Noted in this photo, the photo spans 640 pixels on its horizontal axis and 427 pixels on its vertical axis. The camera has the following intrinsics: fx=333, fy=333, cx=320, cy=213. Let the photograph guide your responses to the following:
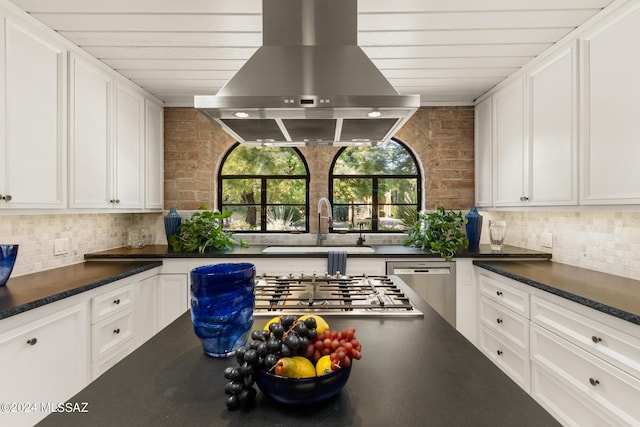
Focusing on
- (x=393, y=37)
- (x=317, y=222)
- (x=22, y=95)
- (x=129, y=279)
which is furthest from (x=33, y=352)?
(x=393, y=37)

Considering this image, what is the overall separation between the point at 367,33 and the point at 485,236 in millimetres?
2353

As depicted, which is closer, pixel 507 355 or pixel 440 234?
pixel 507 355

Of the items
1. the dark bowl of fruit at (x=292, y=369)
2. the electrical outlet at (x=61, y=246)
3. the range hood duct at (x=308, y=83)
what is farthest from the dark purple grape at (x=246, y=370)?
the electrical outlet at (x=61, y=246)

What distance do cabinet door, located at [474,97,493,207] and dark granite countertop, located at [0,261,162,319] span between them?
2.99 m

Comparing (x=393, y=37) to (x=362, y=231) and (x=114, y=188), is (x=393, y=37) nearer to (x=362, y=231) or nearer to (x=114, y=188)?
(x=362, y=231)

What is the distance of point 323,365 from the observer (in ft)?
2.14

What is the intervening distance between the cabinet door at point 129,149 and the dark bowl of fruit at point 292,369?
2497mm

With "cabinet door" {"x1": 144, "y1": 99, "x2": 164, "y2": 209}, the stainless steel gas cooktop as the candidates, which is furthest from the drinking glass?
"cabinet door" {"x1": 144, "y1": 99, "x2": 164, "y2": 209}

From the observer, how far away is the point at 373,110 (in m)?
1.47

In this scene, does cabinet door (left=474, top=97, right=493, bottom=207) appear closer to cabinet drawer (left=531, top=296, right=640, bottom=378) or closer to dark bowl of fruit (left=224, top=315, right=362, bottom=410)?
cabinet drawer (left=531, top=296, right=640, bottom=378)

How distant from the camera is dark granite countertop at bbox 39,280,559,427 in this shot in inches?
24.4

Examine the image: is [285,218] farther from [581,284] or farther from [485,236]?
[581,284]

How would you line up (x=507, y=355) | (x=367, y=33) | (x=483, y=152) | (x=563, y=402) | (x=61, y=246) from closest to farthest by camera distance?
1. (x=563, y=402)
2. (x=367, y=33)
3. (x=507, y=355)
4. (x=61, y=246)
5. (x=483, y=152)

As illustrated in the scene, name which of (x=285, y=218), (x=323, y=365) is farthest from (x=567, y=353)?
(x=285, y=218)
